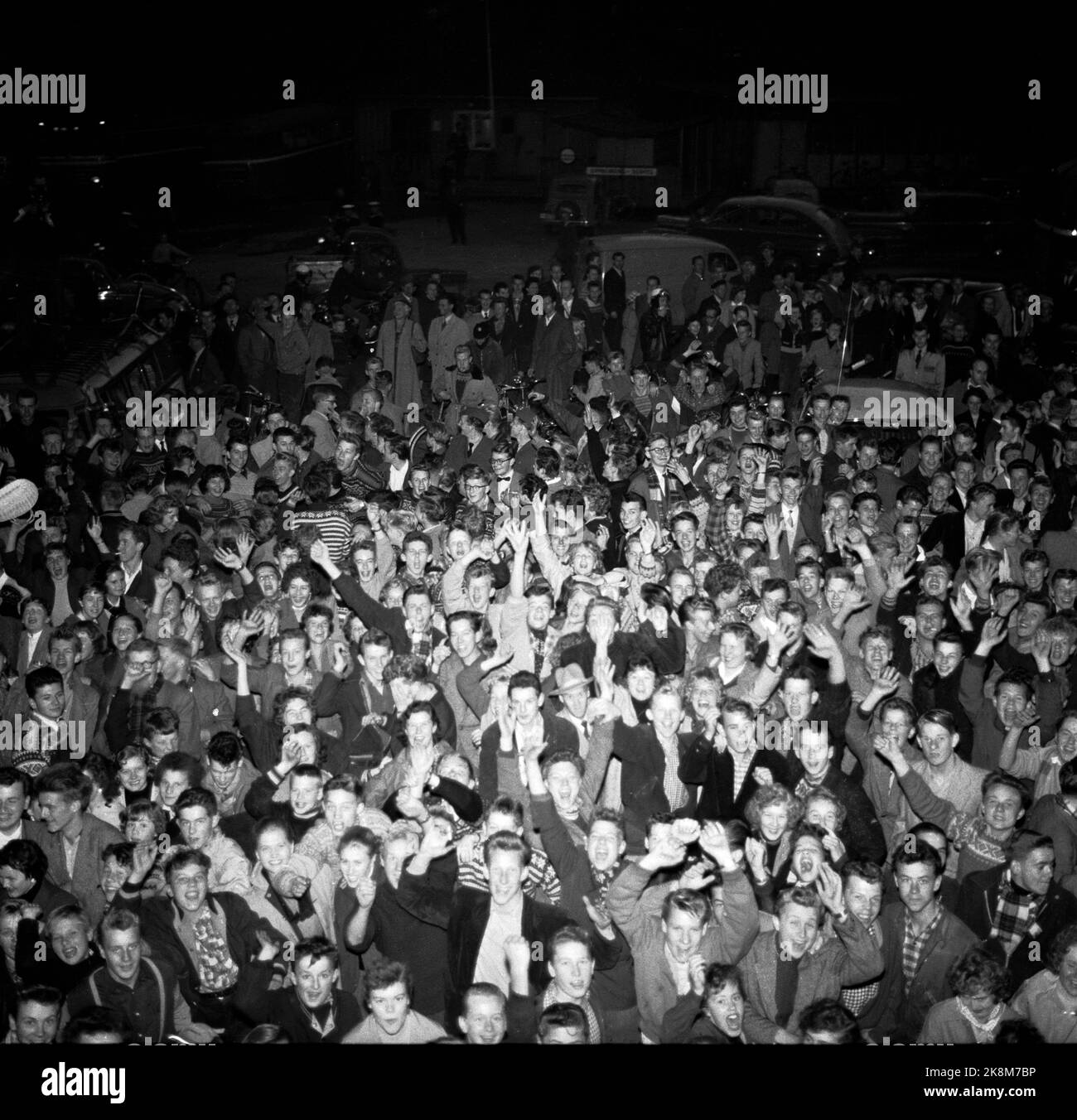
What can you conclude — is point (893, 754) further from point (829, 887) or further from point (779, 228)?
point (779, 228)

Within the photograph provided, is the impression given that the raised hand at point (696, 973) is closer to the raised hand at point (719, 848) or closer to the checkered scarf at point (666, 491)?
the raised hand at point (719, 848)

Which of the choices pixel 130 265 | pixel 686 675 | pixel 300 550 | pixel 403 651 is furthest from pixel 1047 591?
pixel 130 265

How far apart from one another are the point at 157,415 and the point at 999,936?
7547 mm

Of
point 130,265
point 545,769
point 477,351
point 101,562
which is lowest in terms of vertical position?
point 545,769

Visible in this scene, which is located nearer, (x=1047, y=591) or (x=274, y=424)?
(x=1047, y=591)

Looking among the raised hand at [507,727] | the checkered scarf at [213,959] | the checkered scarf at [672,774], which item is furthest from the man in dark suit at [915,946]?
the checkered scarf at [213,959]

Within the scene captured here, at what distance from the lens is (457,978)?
4148 millimetres

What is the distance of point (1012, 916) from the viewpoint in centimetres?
437

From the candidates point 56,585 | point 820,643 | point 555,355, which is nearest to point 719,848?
point 820,643

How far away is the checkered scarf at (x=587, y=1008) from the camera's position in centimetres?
389

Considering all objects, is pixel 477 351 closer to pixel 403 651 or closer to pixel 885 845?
pixel 403 651

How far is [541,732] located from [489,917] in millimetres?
929

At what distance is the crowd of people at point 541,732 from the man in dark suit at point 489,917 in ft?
0.04

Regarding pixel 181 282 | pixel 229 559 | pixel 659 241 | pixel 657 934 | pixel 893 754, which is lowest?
pixel 657 934
